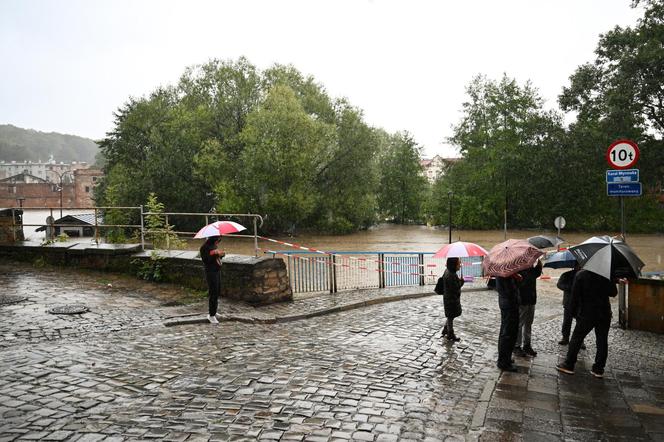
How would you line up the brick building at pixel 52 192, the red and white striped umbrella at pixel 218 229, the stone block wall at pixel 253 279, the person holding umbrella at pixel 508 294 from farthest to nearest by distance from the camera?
the brick building at pixel 52 192 < the stone block wall at pixel 253 279 < the red and white striped umbrella at pixel 218 229 < the person holding umbrella at pixel 508 294

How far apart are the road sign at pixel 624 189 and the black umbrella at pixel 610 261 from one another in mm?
3818

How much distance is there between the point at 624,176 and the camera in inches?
386

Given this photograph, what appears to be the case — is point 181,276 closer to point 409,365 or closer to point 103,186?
point 409,365

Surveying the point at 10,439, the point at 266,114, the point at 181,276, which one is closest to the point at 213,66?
the point at 266,114

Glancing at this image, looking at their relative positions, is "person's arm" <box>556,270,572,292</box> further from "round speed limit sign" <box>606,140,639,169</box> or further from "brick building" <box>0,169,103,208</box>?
"brick building" <box>0,169,103,208</box>

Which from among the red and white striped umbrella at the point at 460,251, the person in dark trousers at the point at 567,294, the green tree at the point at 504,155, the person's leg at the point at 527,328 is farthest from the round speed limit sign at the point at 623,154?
the green tree at the point at 504,155

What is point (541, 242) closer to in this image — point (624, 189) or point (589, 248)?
point (589, 248)

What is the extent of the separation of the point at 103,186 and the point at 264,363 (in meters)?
48.0

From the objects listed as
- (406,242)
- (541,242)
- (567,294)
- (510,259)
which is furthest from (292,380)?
(406,242)

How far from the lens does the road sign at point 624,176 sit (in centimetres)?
966

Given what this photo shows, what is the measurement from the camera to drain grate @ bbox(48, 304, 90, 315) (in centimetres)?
871

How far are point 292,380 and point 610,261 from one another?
13.8 feet

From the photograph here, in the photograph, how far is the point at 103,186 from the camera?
48.8 m

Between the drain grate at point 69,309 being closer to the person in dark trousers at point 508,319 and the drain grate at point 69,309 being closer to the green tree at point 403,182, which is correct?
the person in dark trousers at point 508,319
